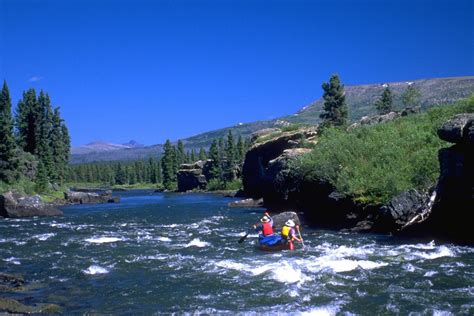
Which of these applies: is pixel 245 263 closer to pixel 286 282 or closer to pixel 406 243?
pixel 286 282

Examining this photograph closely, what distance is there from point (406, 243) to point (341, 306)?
12.9m

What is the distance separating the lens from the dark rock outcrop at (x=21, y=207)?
48.6 metres

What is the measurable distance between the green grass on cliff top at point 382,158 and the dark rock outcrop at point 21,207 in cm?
2628

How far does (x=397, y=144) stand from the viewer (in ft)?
125

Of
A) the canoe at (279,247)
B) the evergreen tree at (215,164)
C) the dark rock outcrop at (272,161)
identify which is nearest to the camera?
the canoe at (279,247)

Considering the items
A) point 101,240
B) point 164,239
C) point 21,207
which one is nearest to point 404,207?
point 164,239

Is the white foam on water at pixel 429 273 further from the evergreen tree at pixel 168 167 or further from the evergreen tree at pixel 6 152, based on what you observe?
the evergreen tree at pixel 168 167

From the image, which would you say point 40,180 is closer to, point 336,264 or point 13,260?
point 13,260

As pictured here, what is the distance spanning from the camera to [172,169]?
448ft

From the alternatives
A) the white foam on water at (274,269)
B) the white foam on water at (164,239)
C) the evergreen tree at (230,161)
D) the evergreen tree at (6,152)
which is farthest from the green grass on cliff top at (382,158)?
the evergreen tree at (230,161)

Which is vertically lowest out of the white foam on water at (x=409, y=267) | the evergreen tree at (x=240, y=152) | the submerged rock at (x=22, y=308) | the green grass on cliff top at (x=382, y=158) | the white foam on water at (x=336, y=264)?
the white foam on water at (x=409, y=267)

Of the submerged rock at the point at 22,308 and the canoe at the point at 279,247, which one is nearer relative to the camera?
the submerged rock at the point at 22,308

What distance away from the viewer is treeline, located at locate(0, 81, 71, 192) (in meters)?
64.8

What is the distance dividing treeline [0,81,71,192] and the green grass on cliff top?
4121 cm
